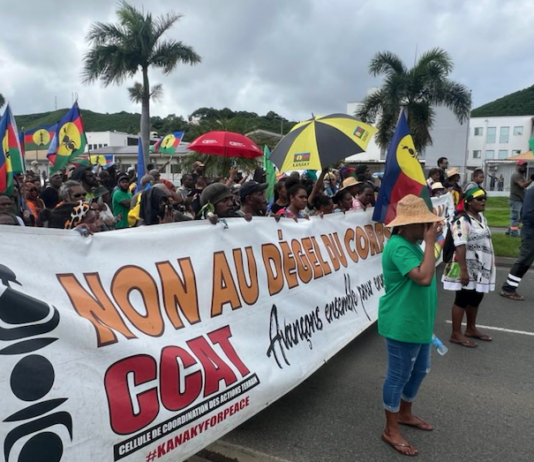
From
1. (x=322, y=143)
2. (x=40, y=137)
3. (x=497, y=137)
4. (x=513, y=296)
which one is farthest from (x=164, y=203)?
(x=497, y=137)

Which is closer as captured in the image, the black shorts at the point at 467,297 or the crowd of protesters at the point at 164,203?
the crowd of protesters at the point at 164,203

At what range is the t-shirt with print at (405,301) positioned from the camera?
2824 mm

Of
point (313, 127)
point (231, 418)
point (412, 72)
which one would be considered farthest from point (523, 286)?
point (412, 72)

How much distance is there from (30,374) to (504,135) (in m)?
75.8

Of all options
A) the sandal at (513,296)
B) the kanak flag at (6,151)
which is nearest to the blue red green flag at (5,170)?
the kanak flag at (6,151)

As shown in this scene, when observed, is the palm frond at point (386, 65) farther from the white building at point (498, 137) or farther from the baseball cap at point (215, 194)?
the white building at point (498, 137)

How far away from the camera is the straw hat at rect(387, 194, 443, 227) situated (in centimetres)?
279

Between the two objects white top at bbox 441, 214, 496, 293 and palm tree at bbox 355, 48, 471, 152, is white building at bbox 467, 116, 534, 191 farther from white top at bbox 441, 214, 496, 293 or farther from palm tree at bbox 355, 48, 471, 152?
white top at bbox 441, 214, 496, 293

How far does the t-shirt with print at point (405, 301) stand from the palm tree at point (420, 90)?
71.3 feet

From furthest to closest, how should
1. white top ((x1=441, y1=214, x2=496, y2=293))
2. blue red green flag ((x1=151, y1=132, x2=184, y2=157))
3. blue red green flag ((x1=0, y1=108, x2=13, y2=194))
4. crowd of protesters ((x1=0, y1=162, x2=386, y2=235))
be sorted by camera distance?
1. blue red green flag ((x1=151, y1=132, x2=184, y2=157))
2. blue red green flag ((x1=0, y1=108, x2=13, y2=194))
3. white top ((x1=441, y1=214, x2=496, y2=293))
4. crowd of protesters ((x1=0, y1=162, x2=386, y2=235))

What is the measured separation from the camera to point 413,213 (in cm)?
283

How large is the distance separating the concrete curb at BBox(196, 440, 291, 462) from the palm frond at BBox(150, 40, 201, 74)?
2313 cm

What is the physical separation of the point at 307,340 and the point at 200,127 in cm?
2867

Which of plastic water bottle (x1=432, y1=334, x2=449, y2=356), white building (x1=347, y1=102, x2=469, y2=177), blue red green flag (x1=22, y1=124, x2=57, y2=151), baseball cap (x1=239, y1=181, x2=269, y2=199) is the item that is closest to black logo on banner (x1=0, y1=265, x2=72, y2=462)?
plastic water bottle (x1=432, y1=334, x2=449, y2=356)
